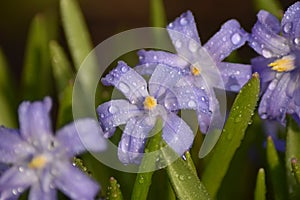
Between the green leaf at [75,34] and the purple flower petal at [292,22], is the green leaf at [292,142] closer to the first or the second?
the purple flower petal at [292,22]

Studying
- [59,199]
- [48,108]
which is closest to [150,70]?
[48,108]

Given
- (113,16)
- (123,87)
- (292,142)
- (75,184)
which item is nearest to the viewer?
(75,184)

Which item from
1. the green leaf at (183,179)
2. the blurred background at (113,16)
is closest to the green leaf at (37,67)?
the green leaf at (183,179)

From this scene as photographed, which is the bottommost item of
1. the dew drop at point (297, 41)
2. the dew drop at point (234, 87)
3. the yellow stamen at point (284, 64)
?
the dew drop at point (234, 87)

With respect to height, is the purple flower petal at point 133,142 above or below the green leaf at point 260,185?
above

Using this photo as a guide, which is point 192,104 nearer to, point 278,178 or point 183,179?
point 183,179

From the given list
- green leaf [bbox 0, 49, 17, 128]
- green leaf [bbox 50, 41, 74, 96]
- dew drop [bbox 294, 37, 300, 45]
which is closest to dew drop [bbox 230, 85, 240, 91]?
dew drop [bbox 294, 37, 300, 45]

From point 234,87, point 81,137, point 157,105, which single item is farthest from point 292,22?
point 81,137

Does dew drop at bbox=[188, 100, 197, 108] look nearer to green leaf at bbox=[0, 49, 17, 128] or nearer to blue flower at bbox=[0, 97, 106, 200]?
blue flower at bbox=[0, 97, 106, 200]
